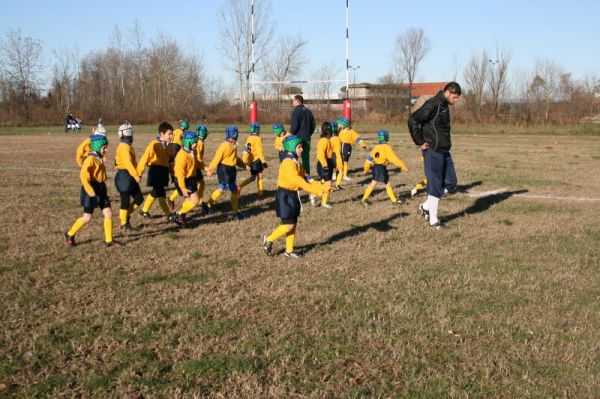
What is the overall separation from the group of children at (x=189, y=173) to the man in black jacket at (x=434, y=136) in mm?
1388

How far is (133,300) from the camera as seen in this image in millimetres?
5672

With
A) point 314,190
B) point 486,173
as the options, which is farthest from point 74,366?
point 486,173

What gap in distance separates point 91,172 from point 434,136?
206 inches

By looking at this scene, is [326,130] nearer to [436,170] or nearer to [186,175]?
[436,170]

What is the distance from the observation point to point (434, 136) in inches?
357

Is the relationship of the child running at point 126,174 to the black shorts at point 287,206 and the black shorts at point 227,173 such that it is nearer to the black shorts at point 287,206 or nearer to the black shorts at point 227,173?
the black shorts at point 227,173

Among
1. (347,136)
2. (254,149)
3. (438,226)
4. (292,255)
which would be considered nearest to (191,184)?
(254,149)

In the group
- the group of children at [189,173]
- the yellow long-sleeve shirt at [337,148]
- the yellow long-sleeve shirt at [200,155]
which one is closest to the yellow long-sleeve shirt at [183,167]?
the group of children at [189,173]

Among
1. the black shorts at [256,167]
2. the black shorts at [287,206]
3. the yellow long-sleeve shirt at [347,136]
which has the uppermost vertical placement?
the yellow long-sleeve shirt at [347,136]

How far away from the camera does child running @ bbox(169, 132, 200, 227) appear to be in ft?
30.7

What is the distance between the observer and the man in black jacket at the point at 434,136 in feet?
29.4

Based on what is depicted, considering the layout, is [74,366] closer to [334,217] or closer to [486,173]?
[334,217]

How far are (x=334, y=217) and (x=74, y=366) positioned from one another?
249 inches

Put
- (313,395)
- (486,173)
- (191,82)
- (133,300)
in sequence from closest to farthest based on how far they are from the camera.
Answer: (313,395)
(133,300)
(486,173)
(191,82)
